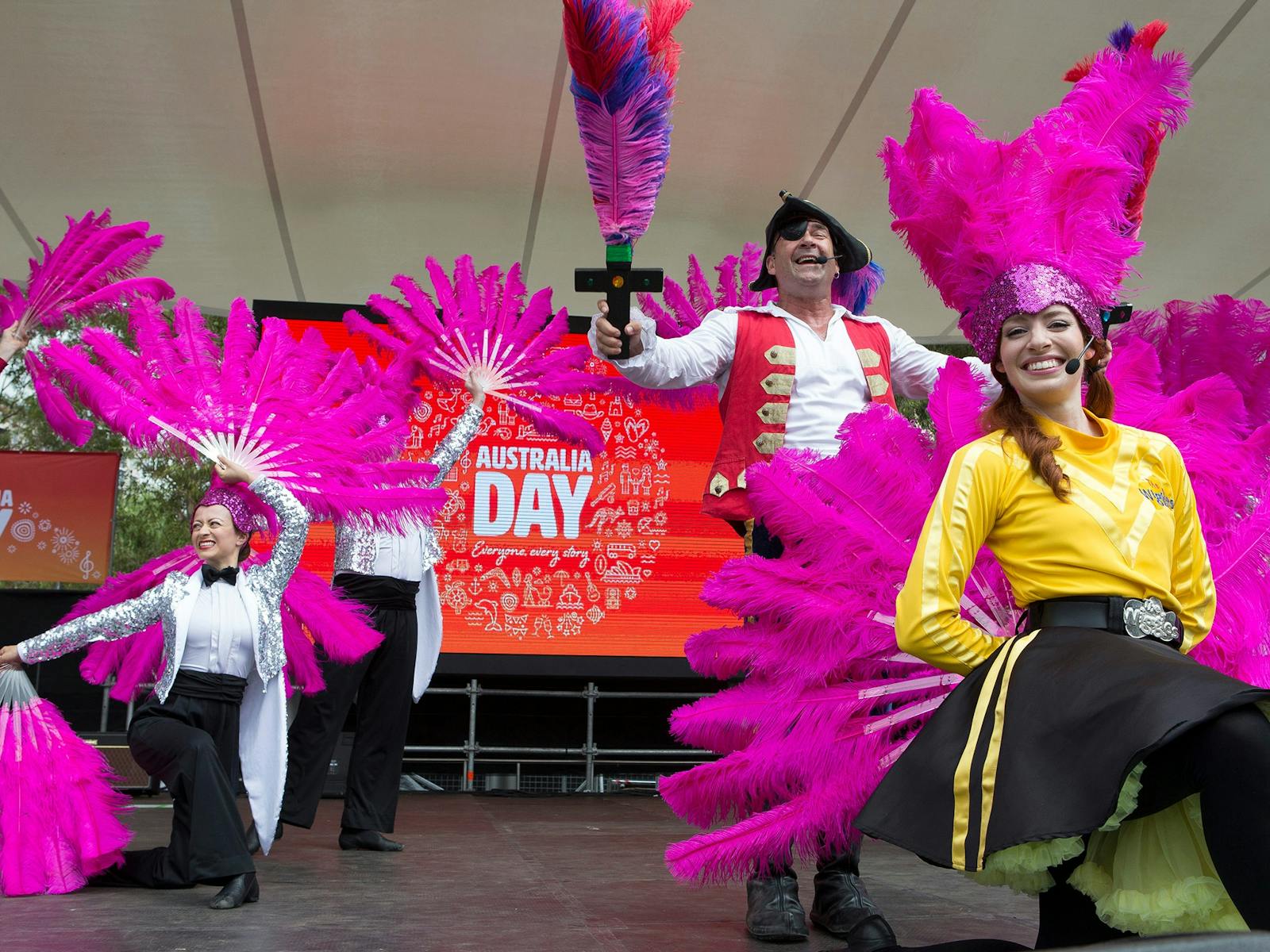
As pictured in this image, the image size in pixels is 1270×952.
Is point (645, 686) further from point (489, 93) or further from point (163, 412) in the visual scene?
point (163, 412)

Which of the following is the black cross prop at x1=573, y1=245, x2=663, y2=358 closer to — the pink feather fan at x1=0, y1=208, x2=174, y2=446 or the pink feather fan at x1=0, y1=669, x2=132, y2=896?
the pink feather fan at x1=0, y1=669, x2=132, y2=896

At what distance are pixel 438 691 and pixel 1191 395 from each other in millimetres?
5349

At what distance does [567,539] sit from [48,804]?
3798 millimetres

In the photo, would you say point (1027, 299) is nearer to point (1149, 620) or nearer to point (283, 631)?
point (1149, 620)

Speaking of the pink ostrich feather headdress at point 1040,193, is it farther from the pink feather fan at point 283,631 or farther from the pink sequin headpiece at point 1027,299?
the pink feather fan at point 283,631

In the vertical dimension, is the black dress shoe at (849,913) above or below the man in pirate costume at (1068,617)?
below

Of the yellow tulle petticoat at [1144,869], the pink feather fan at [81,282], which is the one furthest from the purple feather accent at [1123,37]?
the pink feather fan at [81,282]

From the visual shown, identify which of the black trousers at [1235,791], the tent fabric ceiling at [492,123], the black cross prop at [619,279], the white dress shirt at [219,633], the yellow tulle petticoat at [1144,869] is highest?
the tent fabric ceiling at [492,123]

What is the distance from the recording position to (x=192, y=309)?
378 cm

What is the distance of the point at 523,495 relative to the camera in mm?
6719

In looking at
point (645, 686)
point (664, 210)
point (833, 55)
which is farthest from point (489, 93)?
point (645, 686)

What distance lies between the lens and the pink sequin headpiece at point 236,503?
3488 millimetres

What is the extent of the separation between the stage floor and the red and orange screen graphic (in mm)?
2474

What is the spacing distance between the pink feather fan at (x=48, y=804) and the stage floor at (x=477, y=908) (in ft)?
0.26
